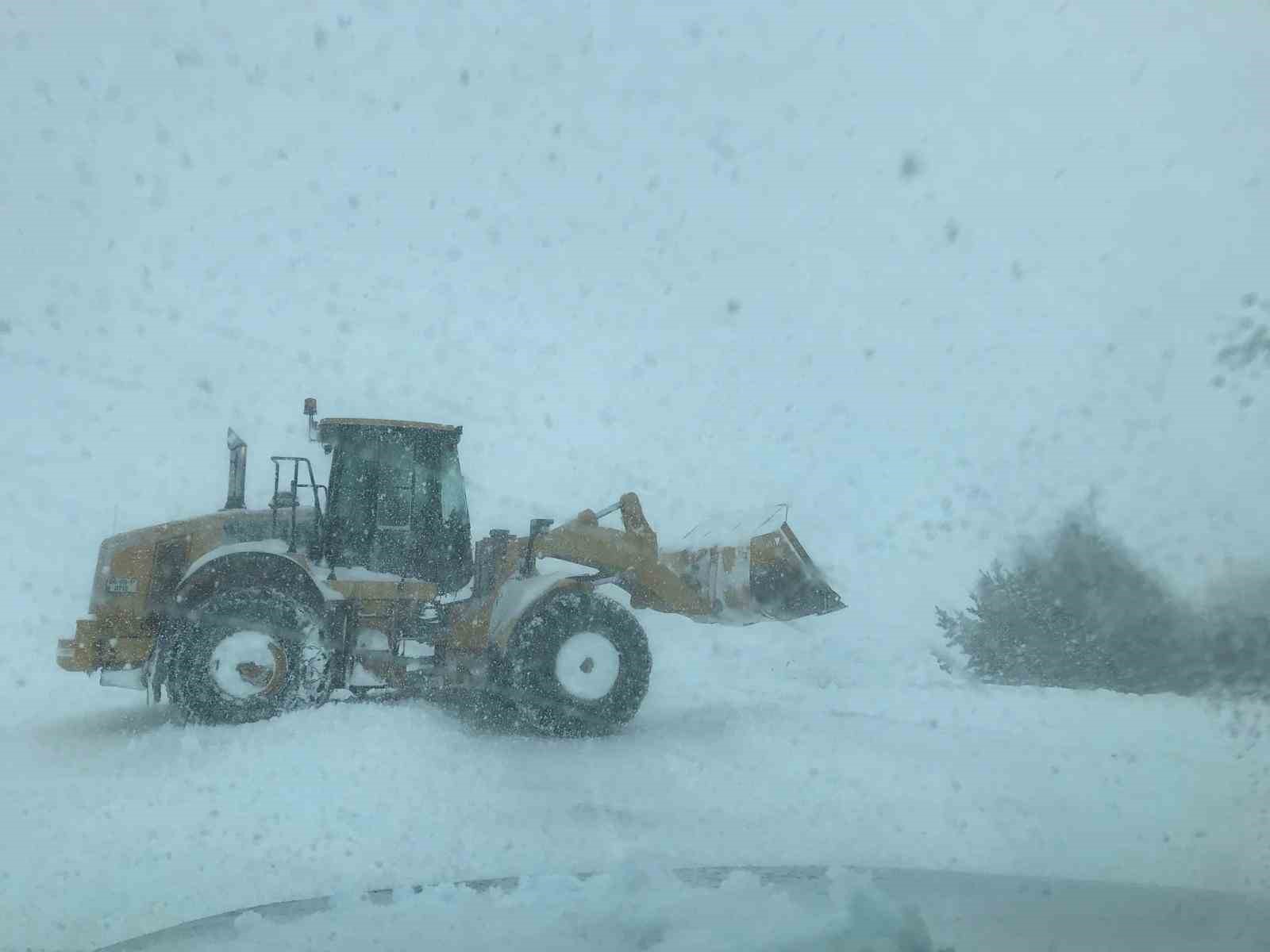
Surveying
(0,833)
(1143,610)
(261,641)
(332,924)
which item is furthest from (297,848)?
(1143,610)

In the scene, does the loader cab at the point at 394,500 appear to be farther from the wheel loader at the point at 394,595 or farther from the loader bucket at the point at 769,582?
the loader bucket at the point at 769,582

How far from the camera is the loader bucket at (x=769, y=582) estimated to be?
10.3 m

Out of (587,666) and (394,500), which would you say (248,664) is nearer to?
(394,500)

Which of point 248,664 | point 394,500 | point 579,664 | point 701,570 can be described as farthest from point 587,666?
point 248,664

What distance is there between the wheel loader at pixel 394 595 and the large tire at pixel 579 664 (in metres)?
0.01

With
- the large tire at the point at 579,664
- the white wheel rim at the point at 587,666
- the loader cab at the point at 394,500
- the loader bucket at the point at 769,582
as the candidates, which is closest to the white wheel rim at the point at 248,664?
the loader cab at the point at 394,500

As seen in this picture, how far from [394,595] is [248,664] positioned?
4.57ft

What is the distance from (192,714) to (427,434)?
10.4 ft

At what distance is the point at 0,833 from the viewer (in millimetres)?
5977

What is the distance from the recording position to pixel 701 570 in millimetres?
10977

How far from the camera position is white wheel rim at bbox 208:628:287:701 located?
9156mm

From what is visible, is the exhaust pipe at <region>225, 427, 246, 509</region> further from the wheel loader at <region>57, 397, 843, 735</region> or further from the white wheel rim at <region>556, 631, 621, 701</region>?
the white wheel rim at <region>556, 631, 621, 701</region>

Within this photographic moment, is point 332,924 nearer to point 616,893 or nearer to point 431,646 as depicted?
point 616,893

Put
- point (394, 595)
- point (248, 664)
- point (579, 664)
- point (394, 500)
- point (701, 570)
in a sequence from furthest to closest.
Answer: point (701, 570) → point (394, 500) → point (394, 595) → point (579, 664) → point (248, 664)
